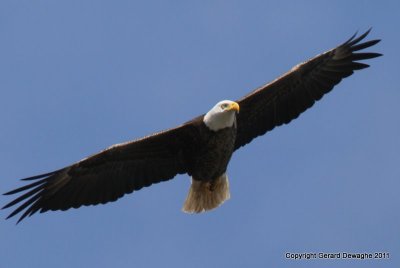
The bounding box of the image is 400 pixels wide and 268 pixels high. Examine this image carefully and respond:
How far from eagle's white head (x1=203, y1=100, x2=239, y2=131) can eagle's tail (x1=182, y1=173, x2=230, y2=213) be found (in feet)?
3.90

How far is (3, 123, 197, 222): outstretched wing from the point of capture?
424 inches

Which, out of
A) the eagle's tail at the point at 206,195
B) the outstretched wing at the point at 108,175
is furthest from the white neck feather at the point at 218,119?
the eagle's tail at the point at 206,195

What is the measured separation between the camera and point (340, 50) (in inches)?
451

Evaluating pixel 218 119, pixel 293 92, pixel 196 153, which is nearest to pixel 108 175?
pixel 196 153

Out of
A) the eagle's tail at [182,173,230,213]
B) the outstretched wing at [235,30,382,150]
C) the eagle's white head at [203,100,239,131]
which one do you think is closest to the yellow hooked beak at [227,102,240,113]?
the eagle's white head at [203,100,239,131]

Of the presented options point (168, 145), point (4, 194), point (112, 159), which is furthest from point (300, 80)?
point (4, 194)

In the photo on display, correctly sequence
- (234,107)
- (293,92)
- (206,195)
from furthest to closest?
1. (206,195)
2. (293,92)
3. (234,107)

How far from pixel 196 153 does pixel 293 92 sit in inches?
65.1

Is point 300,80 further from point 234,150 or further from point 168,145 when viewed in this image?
point 168,145

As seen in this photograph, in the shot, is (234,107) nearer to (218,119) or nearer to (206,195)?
(218,119)

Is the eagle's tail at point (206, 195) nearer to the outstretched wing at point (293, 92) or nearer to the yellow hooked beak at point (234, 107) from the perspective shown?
the outstretched wing at point (293, 92)

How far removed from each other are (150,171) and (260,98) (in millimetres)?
1792

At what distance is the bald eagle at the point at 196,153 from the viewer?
10.6 m

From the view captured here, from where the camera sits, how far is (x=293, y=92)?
36.5 ft
